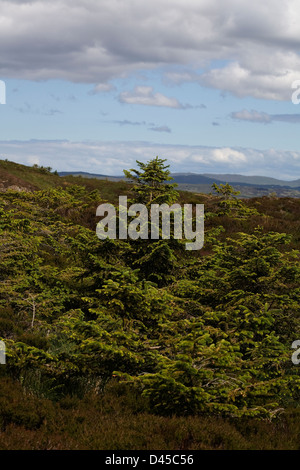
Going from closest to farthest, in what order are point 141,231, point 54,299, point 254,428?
point 254,428 < point 54,299 < point 141,231

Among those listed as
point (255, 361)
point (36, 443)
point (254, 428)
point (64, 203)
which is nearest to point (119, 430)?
point (36, 443)

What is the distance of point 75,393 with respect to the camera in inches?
239

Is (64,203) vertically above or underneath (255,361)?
above

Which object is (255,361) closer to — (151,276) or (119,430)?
(119,430)

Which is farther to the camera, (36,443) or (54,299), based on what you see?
(54,299)

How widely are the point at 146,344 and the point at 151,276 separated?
12.6 feet

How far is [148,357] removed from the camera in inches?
245

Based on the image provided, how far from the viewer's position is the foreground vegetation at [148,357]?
5.01 meters

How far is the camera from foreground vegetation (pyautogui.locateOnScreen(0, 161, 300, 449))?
5012 millimetres

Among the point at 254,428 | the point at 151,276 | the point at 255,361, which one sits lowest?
the point at 254,428

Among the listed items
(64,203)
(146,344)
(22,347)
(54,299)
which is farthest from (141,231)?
(64,203)

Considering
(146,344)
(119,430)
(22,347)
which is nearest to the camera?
(119,430)

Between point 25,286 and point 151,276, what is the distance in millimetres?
3273

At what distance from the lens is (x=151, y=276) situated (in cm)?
1025
